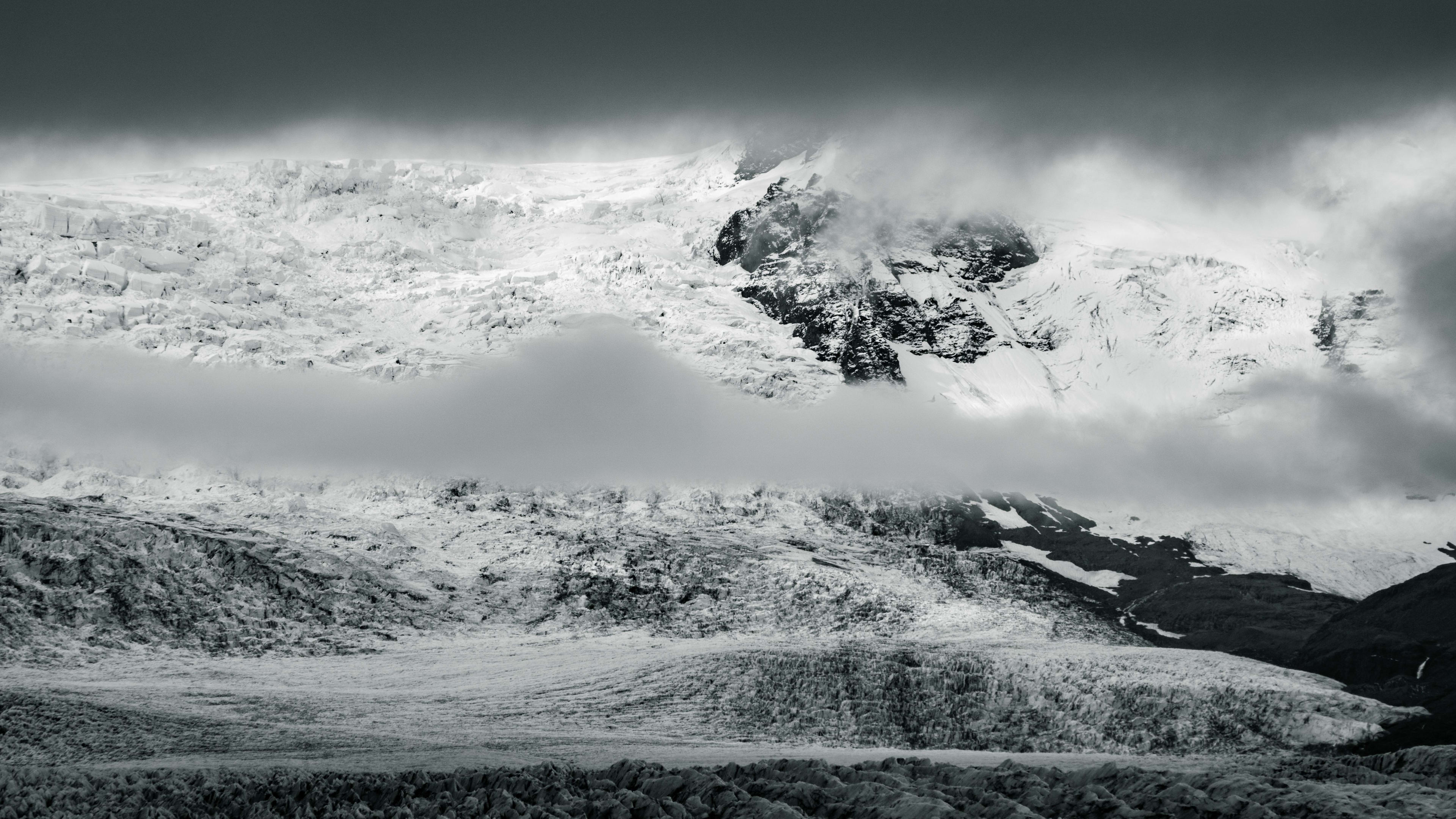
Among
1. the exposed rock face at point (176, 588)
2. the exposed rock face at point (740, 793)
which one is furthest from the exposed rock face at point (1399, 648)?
the exposed rock face at point (176, 588)

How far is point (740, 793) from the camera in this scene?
38844 millimetres

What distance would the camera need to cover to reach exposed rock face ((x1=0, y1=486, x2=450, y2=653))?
432 feet

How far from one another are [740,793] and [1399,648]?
138m

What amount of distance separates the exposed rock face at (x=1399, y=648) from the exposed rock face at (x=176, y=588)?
109 meters

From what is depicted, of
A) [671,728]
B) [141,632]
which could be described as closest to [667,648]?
[671,728]

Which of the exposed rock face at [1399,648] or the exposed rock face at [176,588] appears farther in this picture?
the exposed rock face at [176,588]

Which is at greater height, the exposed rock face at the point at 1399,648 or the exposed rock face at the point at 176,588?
the exposed rock face at the point at 176,588

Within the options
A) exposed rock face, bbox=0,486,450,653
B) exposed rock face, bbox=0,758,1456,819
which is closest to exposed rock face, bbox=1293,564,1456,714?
exposed rock face, bbox=0,758,1456,819

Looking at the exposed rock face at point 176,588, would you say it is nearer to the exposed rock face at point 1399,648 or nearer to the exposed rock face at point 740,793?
the exposed rock face at point 740,793

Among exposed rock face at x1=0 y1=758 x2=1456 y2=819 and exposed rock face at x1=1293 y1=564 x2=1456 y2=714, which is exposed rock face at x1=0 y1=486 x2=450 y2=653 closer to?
exposed rock face at x1=0 y1=758 x2=1456 y2=819

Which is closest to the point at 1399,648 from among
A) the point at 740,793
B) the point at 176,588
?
the point at 740,793

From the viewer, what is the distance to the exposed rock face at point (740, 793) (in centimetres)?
3391

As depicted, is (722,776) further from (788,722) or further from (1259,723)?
(1259,723)

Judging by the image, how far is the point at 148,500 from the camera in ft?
579
